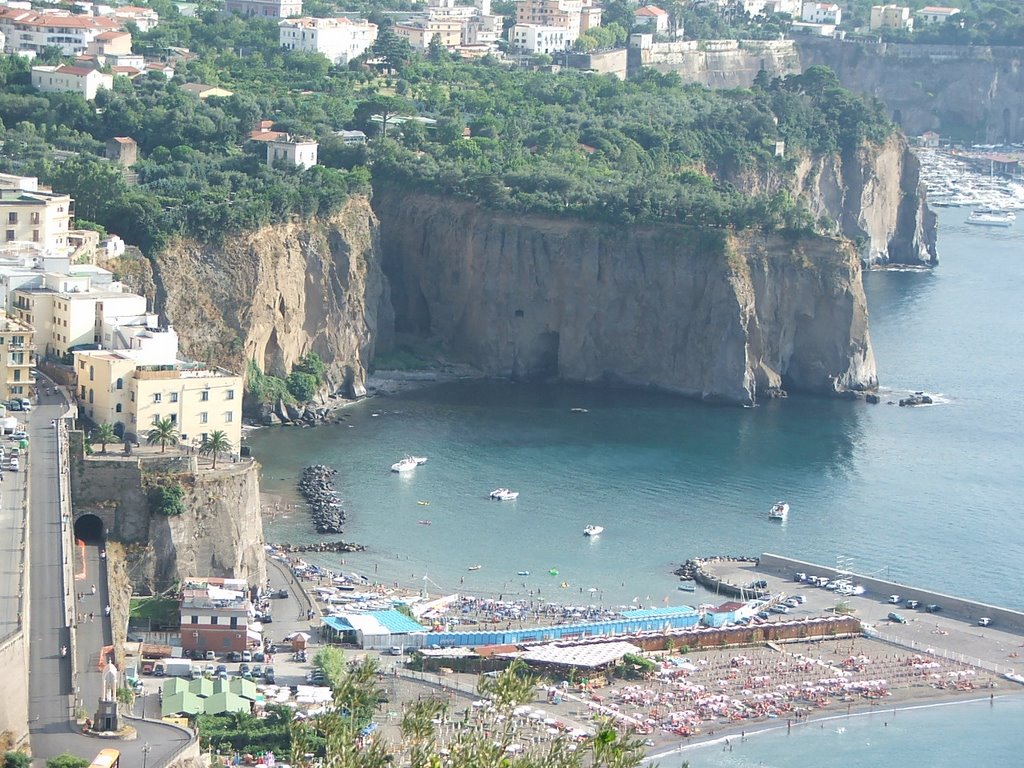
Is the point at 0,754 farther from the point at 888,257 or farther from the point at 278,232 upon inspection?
the point at 888,257

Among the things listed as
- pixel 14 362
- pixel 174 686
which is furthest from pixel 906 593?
pixel 14 362

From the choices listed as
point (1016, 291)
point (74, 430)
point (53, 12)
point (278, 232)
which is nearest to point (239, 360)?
point (278, 232)

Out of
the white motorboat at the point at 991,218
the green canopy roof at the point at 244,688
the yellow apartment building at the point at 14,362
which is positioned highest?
the yellow apartment building at the point at 14,362

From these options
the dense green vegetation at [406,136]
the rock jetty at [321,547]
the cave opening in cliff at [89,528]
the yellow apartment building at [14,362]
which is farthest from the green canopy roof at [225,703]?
the dense green vegetation at [406,136]

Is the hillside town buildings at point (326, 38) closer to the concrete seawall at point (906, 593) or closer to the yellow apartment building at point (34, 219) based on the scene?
the yellow apartment building at point (34, 219)

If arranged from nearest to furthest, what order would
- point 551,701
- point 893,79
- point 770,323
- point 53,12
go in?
point 551,701
point 770,323
point 53,12
point 893,79

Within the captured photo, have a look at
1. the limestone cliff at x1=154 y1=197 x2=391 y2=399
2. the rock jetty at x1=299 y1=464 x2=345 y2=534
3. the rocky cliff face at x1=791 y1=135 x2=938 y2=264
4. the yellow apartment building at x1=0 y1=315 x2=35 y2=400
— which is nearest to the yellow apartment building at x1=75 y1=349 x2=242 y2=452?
the yellow apartment building at x1=0 y1=315 x2=35 y2=400
